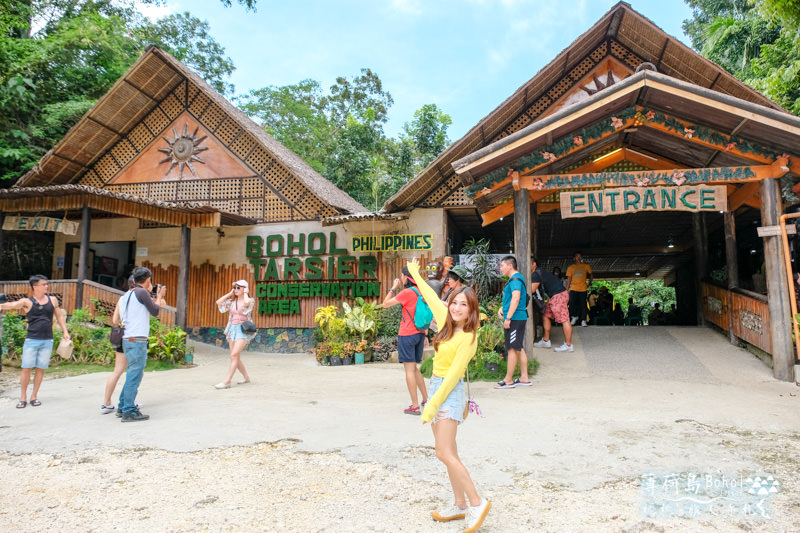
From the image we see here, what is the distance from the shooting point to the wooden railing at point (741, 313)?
7.26 metres

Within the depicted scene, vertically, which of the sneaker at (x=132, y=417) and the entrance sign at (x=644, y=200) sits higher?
the entrance sign at (x=644, y=200)

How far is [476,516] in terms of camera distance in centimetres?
252

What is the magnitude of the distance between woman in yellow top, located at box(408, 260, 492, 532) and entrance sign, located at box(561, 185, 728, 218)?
16.6ft

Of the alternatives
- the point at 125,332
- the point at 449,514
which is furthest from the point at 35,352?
the point at 449,514

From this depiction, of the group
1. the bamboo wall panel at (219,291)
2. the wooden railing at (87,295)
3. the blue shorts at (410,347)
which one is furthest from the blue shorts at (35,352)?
the bamboo wall panel at (219,291)

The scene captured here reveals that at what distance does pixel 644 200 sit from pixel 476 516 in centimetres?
617

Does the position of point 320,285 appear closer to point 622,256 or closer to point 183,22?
point 622,256

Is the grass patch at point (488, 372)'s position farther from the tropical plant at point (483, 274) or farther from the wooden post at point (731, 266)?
the wooden post at point (731, 266)

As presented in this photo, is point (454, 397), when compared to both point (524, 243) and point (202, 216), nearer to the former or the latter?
point (524, 243)

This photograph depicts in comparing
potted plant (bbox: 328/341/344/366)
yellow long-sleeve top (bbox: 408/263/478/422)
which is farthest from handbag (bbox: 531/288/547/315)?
yellow long-sleeve top (bbox: 408/263/478/422)

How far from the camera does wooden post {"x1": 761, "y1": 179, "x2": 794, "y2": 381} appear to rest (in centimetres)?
663

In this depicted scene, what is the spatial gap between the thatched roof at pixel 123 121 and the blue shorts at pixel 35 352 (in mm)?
6955

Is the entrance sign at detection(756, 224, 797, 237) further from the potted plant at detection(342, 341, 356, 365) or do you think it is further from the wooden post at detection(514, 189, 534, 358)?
the potted plant at detection(342, 341, 356, 365)

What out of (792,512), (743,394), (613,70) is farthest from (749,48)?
(792,512)
